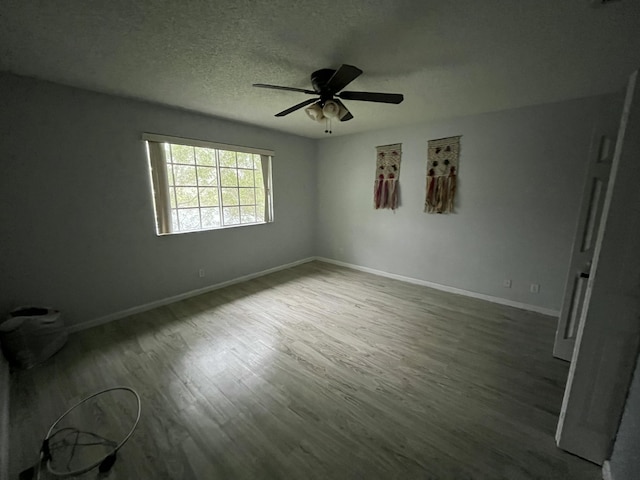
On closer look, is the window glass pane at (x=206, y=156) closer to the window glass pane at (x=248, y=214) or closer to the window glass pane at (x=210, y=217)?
the window glass pane at (x=210, y=217)

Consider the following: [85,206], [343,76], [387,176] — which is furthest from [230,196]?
[343,76]

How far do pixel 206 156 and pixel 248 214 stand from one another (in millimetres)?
1100

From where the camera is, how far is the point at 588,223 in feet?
6.49

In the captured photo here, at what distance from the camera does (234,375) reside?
196 centimetres

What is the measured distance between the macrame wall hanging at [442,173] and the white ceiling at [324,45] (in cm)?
89

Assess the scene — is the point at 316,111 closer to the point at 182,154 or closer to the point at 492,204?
the point at 182,154

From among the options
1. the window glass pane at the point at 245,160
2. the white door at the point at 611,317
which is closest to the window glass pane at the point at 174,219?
the window glass pane at the point at 245,160

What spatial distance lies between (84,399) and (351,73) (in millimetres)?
2967

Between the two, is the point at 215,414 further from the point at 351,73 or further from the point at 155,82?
the point at 155,82

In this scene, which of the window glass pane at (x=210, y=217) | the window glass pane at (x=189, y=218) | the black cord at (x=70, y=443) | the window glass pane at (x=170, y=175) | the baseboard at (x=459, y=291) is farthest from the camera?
the window glass pane at (x=210, y=217)

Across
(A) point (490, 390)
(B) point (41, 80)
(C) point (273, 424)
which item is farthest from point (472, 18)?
(B) point (41, 80)

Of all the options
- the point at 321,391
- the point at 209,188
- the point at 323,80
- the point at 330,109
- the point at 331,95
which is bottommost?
the point at 321,391

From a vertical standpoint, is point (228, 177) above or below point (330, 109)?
below

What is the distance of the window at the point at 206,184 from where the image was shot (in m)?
3.03
